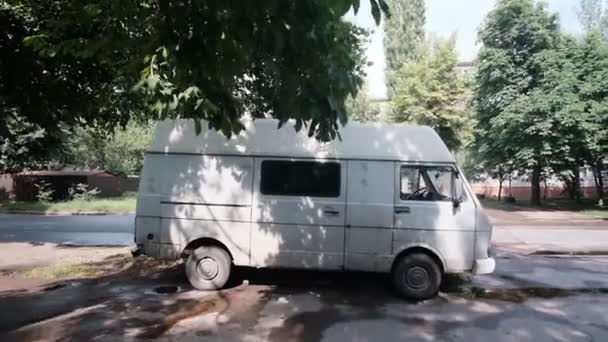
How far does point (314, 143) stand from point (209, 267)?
261 cm

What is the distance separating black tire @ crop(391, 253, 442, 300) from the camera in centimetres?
762

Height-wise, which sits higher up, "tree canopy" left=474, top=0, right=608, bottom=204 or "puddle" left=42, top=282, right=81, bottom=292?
"tree canopy" left=474, top=0, right=608, bottom=204

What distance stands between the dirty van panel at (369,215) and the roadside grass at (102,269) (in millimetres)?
4027

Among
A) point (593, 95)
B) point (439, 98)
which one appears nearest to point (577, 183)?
point (593, 95)

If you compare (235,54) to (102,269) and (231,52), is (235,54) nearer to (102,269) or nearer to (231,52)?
(231,52)

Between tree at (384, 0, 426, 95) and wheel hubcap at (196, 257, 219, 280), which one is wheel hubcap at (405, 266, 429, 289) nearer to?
wheel hubcap at (196, 257, 219, 280)

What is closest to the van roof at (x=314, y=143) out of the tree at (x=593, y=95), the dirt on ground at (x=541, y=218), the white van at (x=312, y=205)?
the white van at (x=312, y=205)

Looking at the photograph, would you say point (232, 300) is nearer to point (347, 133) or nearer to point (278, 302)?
point (278, 302)

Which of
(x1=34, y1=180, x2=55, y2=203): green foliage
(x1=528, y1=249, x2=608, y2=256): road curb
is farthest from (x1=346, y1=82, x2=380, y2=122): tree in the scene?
(x1=528, y1=249, x2=608, y2=256): road curb

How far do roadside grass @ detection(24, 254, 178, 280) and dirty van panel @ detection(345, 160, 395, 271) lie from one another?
A: 4.03m

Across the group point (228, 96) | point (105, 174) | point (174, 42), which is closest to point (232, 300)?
point (228, 96)

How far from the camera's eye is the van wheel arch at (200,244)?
26.2ft

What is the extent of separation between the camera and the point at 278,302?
7.42 metres

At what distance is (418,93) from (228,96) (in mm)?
25457
